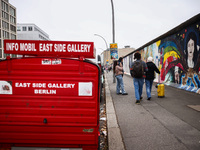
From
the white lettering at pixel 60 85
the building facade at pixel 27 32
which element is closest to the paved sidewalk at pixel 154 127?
the white lettering at pixel 60 85

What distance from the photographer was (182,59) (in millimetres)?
8805

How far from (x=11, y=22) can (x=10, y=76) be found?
72571 mm

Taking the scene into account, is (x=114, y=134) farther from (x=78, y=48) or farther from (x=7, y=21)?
(x=7, y=21)

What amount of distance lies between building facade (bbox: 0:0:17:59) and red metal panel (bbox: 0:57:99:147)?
59.8 m

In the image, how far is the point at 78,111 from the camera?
7.61ft

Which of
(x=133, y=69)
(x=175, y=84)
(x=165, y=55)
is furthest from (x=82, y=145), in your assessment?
(x=165, y=55)

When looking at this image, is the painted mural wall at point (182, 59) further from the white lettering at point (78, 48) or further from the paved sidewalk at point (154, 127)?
the white lettering at point (78, 48)

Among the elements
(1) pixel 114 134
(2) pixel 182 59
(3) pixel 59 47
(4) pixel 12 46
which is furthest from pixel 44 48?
(2) pixel 182 59

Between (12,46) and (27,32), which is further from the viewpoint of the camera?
(27,32)

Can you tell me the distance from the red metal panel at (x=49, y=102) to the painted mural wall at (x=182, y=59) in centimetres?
662

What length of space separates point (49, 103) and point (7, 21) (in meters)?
70.2

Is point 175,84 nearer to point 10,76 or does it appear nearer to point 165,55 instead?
point 165,55

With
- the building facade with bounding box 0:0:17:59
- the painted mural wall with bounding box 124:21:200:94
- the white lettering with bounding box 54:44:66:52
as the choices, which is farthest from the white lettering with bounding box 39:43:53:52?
the building facade with bounding box 0:0:17:59

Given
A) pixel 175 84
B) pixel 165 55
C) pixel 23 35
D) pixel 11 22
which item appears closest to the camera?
pixel 175 84
